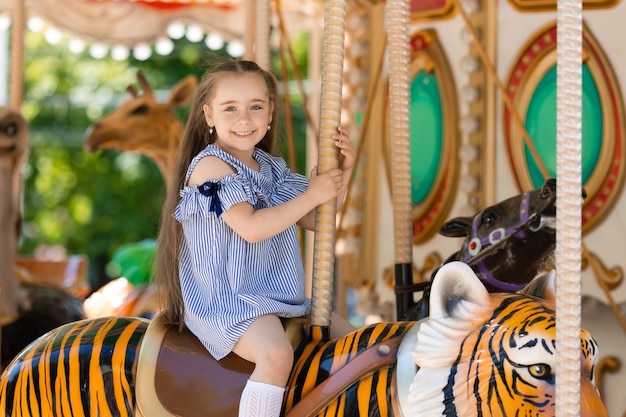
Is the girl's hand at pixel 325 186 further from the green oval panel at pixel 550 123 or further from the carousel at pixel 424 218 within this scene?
the green oval panel at pixel 550 123

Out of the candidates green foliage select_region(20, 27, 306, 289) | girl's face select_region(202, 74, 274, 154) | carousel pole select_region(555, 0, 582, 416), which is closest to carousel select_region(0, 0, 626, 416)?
carousel pole select_region(555, 0, 582, 416)

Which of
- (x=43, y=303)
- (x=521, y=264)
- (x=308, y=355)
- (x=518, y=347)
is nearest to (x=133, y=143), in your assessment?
(x=43, y=303)

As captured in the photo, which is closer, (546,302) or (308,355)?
(546,302)

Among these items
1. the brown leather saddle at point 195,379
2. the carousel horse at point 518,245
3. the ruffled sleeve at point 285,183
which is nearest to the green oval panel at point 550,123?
the carousel horse at point 518,245

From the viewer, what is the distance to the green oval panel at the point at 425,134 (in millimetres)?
4258

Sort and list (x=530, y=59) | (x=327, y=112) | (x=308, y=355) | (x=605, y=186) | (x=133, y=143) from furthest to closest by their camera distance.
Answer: (x=133, y=143) < (x=530, y=59) < (x=605, y=186) < (x=327, y=112) < (x=308, y=355)

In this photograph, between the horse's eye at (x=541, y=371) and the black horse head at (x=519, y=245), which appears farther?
the black horse head at (x=519, y=245)

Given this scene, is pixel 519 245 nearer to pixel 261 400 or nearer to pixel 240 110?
pixel 240 110

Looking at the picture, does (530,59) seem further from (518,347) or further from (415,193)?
(518,347)

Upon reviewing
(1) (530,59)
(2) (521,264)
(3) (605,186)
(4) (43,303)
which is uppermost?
(1) (530,59)

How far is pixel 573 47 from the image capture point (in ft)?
5.16

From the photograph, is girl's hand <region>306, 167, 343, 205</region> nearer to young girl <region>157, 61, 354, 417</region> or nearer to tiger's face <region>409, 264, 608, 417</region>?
young girl <region>157, 61, 354, 417</region>

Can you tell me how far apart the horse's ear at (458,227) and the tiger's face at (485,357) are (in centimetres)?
115

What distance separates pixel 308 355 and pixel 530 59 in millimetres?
2273
